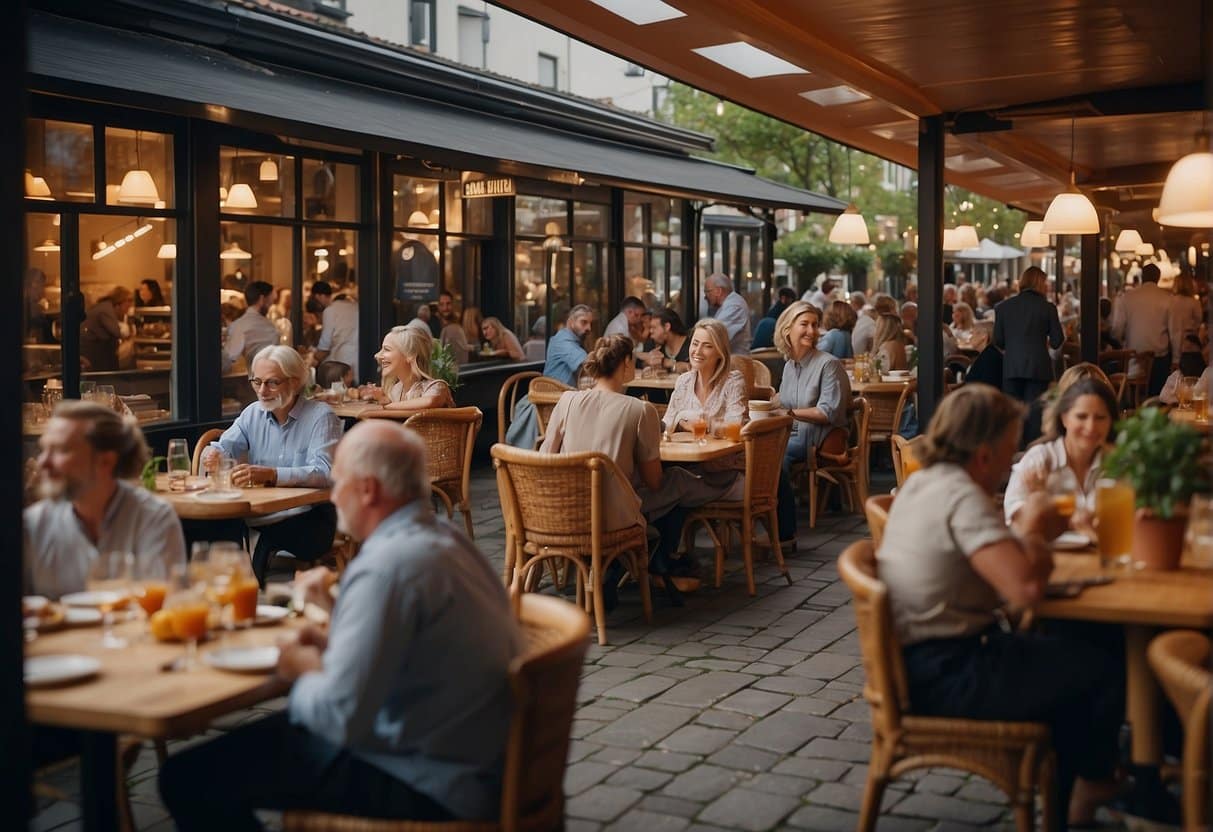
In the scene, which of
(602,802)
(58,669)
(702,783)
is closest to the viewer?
(58,669)

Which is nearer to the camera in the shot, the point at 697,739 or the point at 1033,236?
the point at 697,739

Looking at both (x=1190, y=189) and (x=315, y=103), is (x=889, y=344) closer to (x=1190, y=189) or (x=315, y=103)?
(x=315, y=103)

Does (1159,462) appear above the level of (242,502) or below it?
above

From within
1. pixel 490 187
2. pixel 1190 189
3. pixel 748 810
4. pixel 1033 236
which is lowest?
pixel 748 810

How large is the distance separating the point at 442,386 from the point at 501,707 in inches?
229

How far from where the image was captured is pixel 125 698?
306cm

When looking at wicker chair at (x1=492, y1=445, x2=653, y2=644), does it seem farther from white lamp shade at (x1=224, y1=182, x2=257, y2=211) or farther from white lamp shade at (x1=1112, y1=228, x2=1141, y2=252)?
white lamp shade at (x1=1112, y1=228, x2=1141, y2=252)

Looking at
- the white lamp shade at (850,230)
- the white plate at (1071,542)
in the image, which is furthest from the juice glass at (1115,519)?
the white lamp shade at (850,230)

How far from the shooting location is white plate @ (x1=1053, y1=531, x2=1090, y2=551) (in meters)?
4.55

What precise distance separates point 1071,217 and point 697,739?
552 cm

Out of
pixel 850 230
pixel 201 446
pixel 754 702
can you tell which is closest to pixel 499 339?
pixel 850 230

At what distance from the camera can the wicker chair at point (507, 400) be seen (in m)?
10.8

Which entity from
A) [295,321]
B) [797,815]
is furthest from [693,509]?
[295,321]

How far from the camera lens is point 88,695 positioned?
10.1ft
